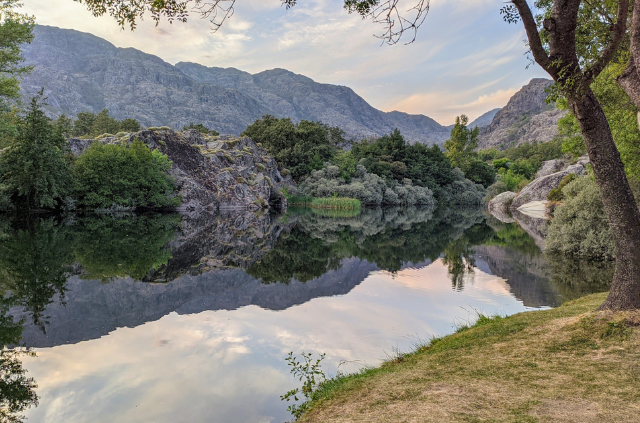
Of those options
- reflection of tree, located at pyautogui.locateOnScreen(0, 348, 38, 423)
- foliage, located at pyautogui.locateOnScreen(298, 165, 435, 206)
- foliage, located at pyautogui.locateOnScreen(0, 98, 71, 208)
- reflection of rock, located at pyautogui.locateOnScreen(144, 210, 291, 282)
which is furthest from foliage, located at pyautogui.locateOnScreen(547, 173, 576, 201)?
foliage, located at pyautogui.locateOnScreen(0, 98, 71, 208)

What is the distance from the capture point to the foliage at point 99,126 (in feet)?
233

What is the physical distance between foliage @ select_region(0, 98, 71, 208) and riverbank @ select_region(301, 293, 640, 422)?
39.5 meters

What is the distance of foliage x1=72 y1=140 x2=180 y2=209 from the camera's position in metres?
40.8

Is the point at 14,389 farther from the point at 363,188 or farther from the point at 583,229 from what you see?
the point at 363,188

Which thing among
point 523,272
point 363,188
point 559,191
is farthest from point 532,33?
point 363,188

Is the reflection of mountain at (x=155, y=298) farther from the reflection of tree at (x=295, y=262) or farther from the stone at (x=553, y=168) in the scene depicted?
the stone at (x=553, y=168)

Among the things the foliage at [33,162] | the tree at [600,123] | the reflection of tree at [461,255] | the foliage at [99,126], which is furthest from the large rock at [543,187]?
the foliage at [99,126]

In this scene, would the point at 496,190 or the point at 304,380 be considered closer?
the point at 304,380

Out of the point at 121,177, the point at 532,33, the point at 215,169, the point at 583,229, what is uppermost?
the point at 215,169

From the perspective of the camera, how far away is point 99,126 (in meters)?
70.9

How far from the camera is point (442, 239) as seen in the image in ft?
83.1

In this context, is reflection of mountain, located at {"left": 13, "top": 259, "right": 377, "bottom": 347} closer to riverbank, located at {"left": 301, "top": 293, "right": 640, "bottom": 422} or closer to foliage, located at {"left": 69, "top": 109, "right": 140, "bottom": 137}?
riverbank, located at {"left": 301, "top": 293, "right": 640, "bottom": 422}

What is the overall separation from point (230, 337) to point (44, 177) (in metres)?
35.9

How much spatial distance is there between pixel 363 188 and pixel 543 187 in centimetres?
2602
